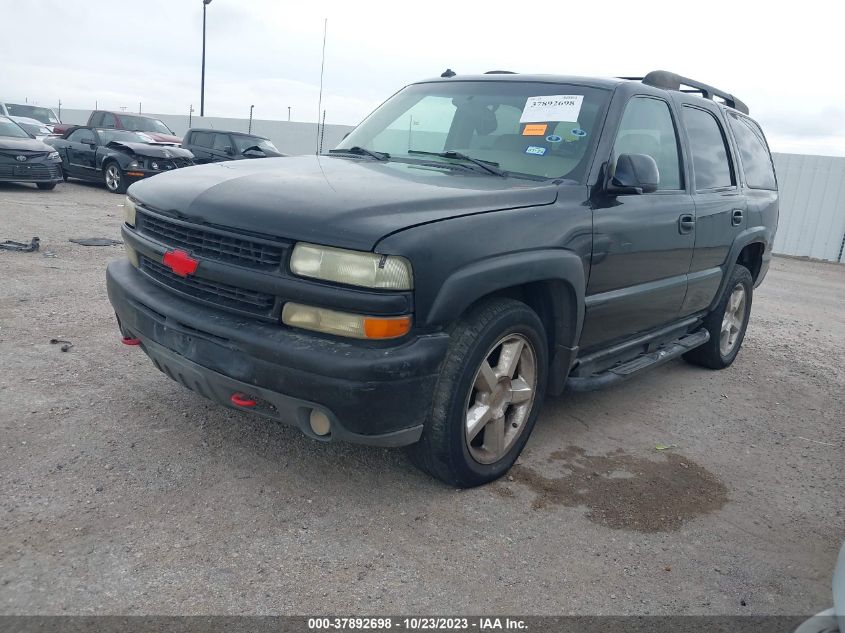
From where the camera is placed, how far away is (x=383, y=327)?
262cm

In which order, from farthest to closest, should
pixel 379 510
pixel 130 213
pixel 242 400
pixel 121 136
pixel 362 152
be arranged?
pixel 121 136 < pixel 362 152 < pixel 130 213 < pixel 379 510 < pixel 242 400

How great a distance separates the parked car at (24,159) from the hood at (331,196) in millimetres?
10205

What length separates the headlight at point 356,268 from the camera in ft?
8.48

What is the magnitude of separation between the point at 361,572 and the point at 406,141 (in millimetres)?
2492

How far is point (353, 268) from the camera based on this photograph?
2.61m

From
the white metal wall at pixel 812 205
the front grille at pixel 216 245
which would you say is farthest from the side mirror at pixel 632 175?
the white metal wall at pixel 812 205

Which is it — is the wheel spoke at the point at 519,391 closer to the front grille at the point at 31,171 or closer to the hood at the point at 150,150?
the front grille at the point at 31,171

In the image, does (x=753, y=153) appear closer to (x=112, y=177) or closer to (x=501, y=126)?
(x=501, y=126)

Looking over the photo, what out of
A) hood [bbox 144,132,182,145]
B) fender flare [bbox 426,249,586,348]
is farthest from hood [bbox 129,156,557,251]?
hood [bbox 144,132,182,145]

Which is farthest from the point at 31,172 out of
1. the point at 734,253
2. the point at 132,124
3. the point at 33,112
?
the point at 33,112

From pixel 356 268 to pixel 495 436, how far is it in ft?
3.71

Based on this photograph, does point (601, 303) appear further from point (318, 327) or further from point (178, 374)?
point (178, 374)

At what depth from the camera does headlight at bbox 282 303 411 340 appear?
2.62 m

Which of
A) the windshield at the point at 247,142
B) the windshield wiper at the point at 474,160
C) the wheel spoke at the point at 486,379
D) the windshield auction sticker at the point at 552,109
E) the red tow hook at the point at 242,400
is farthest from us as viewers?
the windshield at the point at 247,142
